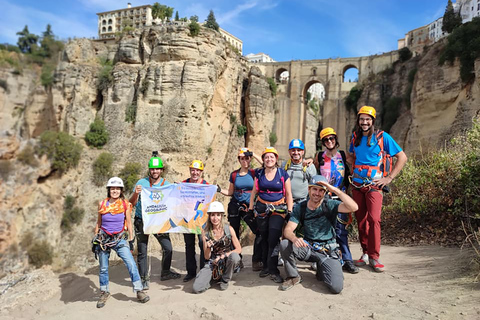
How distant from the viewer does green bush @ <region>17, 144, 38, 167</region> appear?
711 inches

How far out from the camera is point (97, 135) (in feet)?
60.4

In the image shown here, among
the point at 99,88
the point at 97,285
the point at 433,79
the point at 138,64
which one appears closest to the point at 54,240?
the point at 99,88

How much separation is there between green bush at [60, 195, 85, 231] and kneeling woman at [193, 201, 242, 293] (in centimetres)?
1443

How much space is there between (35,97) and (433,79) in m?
27.2

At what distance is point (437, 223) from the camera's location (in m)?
→ 6.96

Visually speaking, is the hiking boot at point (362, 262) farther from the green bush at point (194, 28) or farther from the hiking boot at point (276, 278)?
the green bush at point (194, 28)

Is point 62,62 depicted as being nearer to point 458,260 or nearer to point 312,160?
point 312,160

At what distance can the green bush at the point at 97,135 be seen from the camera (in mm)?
18375

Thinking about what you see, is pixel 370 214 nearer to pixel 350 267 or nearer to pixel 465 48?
pixel 350 267

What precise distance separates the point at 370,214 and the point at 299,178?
1113mm

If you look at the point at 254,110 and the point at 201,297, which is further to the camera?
the point at 254,110

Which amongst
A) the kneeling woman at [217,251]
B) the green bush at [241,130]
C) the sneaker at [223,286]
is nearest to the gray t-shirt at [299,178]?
the kneeling woman at [217,251]

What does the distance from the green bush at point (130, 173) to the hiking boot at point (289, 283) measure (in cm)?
1389

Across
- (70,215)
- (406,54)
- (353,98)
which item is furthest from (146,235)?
(406,54)
